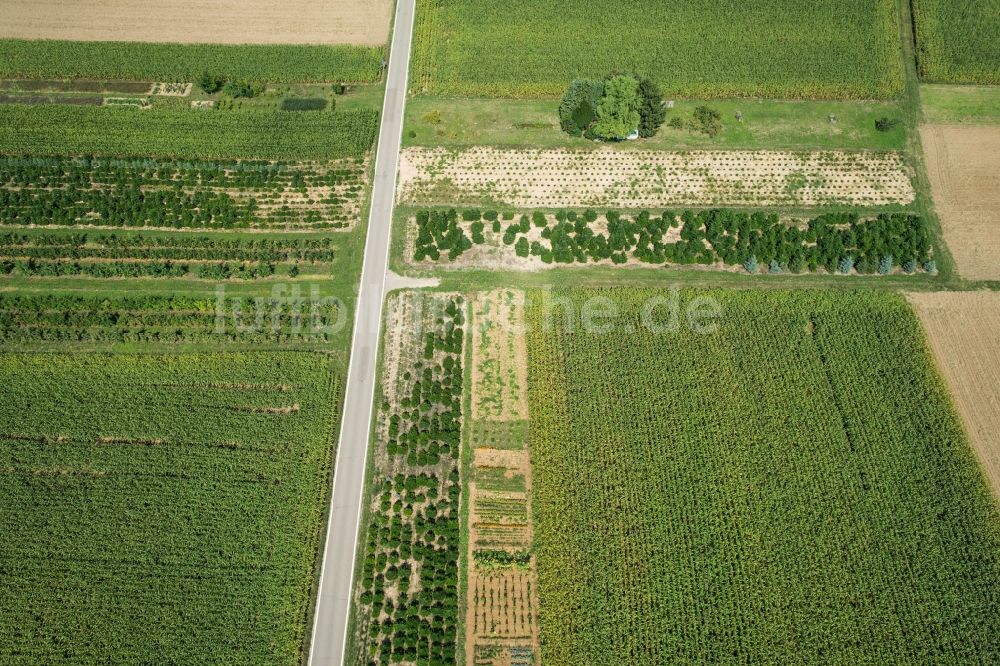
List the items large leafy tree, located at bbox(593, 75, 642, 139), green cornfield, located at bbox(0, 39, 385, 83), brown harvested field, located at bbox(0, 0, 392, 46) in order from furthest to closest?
brown harvested field, located at bbox(0, 0, 392, 46) → green cornfield, located at bbox(0, 39, 385, 83) → large leafy tree, located at bbox(593, 75, 642, 139)

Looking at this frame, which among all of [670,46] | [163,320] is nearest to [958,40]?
[670,46]

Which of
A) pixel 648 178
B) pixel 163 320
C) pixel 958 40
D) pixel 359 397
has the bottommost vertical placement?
pixel 359 397

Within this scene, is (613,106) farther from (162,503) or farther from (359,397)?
(162,503)

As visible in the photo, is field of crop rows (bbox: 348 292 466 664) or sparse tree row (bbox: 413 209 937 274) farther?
sparse tree row (bbox: 413 209 937 274)

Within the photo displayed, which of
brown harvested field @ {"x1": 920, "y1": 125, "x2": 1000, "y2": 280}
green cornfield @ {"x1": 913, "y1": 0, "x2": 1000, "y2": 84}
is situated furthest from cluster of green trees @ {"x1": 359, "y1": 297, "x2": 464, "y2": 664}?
green cornfield @ {"x1": 913, "y1": 0, "x2": 1000, "y2": 84}

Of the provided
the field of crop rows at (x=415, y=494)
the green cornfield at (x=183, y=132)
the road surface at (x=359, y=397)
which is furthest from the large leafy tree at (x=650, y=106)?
the green cornfield at (x=183, y=132)

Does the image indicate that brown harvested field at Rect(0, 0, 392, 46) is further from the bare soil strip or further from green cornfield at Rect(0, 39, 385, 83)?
the bare soil strip
